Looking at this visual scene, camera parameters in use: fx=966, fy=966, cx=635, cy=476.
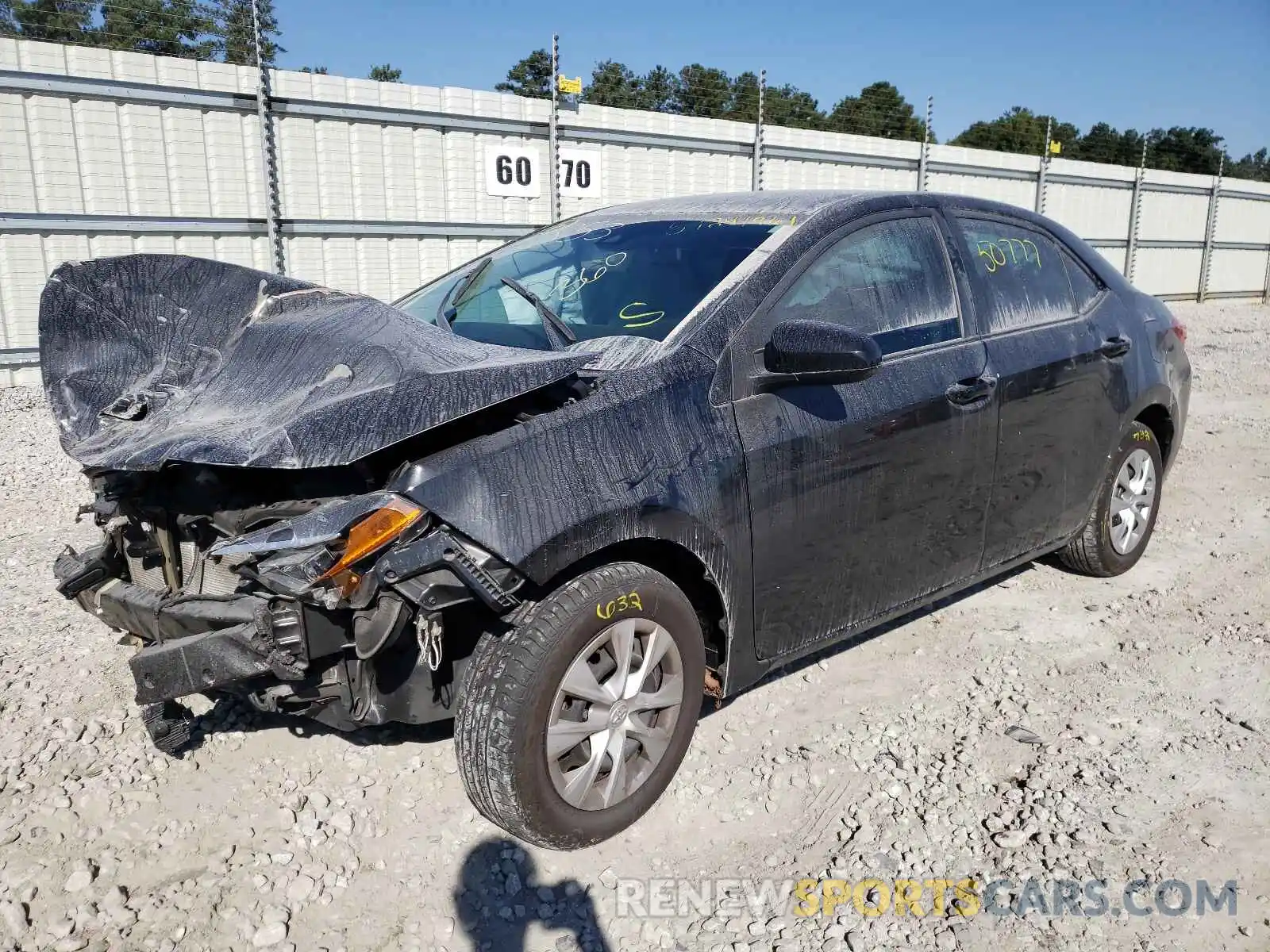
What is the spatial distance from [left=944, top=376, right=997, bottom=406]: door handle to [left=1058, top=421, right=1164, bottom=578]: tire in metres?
1.14

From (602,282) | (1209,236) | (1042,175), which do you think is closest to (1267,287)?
(1209,236)

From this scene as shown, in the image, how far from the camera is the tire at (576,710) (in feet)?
7.85

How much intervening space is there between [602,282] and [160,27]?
7.85 metres

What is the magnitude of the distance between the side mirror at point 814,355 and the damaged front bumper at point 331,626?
3.53ft

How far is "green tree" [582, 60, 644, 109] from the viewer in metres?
15.8

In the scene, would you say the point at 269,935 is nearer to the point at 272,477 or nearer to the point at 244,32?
the point at 272,477

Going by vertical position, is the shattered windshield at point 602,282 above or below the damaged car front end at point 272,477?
above

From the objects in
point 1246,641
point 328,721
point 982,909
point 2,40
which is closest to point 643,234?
point 328,721

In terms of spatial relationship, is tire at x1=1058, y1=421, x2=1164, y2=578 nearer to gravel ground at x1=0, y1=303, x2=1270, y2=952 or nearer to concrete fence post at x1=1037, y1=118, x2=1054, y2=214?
gravel ground at x1=0, y1=303, x2=1270, y2=952

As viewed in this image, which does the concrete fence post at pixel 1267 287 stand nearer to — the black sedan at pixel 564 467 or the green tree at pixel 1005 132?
the green tree at pixel 1005 132

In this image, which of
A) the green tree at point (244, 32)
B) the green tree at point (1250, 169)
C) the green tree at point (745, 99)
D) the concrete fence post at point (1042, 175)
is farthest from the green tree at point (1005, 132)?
the green tree at point (244, 32)

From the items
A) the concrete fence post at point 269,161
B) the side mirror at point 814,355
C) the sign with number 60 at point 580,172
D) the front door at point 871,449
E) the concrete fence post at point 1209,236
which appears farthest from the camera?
the concrete fence post at point 1209,236

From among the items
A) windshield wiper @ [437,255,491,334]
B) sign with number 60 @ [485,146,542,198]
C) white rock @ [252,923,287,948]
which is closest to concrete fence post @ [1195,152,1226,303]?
sign with number 60 @ [485,146,542,198]

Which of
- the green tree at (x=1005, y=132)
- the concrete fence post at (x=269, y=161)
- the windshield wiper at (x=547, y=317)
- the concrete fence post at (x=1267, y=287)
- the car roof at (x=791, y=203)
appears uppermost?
the green tree at (x=1005, y=132)
